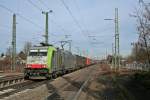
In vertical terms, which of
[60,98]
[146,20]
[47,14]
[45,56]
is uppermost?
[47,14]

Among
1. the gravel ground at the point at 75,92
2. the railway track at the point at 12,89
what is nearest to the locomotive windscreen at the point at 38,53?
the gravel ground at the point at 75,92

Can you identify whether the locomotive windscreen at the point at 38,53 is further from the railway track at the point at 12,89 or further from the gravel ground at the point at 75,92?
the railway track at the point at 12,89

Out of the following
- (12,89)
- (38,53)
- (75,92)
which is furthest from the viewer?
A: (38,53)

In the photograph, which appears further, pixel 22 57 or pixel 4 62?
pixel 22 57

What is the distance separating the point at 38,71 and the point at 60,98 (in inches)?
633

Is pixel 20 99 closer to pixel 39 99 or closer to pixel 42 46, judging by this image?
pixel 39 99

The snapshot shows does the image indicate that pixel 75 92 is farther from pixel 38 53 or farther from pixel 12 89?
pixel 38 53

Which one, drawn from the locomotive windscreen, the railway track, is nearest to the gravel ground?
the railway track

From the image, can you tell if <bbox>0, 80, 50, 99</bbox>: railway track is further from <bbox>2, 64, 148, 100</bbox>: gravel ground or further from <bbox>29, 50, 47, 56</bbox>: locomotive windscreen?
<bbox>29, 50, 47, 56</bbox>: locomotive windscreen

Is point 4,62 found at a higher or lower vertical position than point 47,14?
lower

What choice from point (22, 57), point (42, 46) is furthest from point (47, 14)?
point (22, 57)

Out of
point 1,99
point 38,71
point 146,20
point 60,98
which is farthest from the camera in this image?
point 38,71

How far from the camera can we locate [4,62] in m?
75.6

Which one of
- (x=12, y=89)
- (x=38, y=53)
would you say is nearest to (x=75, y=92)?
(x=12, y=89)
